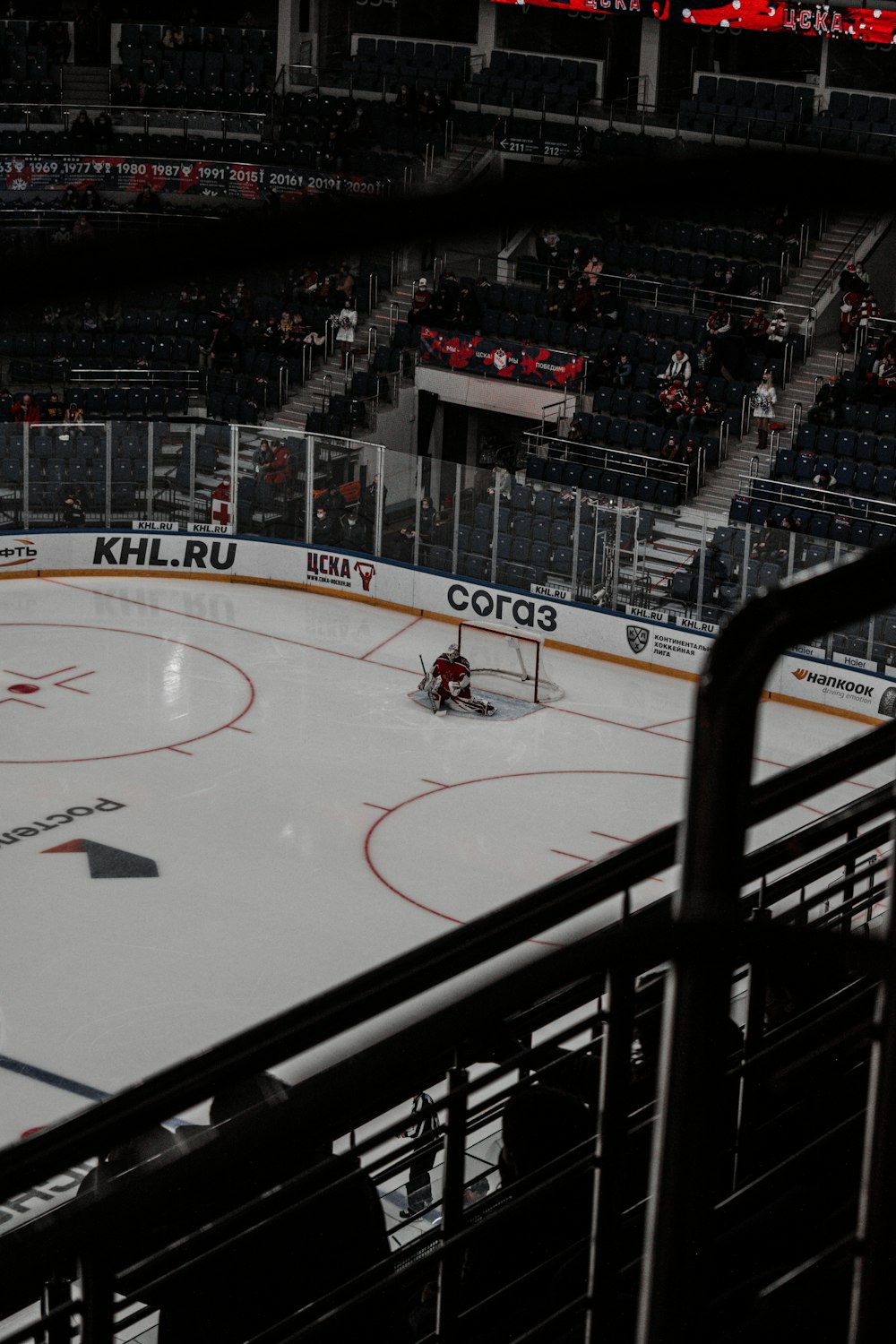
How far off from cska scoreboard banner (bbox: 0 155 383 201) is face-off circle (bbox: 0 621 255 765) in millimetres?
15976

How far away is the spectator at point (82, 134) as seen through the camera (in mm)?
39500

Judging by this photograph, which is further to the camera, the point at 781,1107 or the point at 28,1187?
the point at 781,1107

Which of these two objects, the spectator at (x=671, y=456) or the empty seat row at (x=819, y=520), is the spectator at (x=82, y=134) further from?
the empty seat row at (x=819, y=520)

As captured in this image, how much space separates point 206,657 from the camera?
2573cm

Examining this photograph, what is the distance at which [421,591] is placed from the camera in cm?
2841

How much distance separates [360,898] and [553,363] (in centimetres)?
1751

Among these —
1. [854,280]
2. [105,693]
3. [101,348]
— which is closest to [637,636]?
[105,693]

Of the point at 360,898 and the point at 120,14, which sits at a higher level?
the point at 120,14

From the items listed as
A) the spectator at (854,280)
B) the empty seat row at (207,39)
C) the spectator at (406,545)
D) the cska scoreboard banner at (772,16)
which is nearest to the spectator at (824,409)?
the spectator at (854,280)

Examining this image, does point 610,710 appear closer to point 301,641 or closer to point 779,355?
point 301,641

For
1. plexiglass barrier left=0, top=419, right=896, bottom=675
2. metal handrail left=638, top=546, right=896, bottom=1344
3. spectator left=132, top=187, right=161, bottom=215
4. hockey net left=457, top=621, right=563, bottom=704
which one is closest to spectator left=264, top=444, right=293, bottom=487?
plexiglass barrier left=0, top=419, right=896, bottom=675

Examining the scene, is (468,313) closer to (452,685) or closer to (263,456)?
(263,456)

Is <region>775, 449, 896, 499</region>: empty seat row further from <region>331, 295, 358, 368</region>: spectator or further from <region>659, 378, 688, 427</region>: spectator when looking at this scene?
<region>331, 295, 358, 368</region>: spectator

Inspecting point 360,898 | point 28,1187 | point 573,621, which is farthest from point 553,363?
point 28,1187
